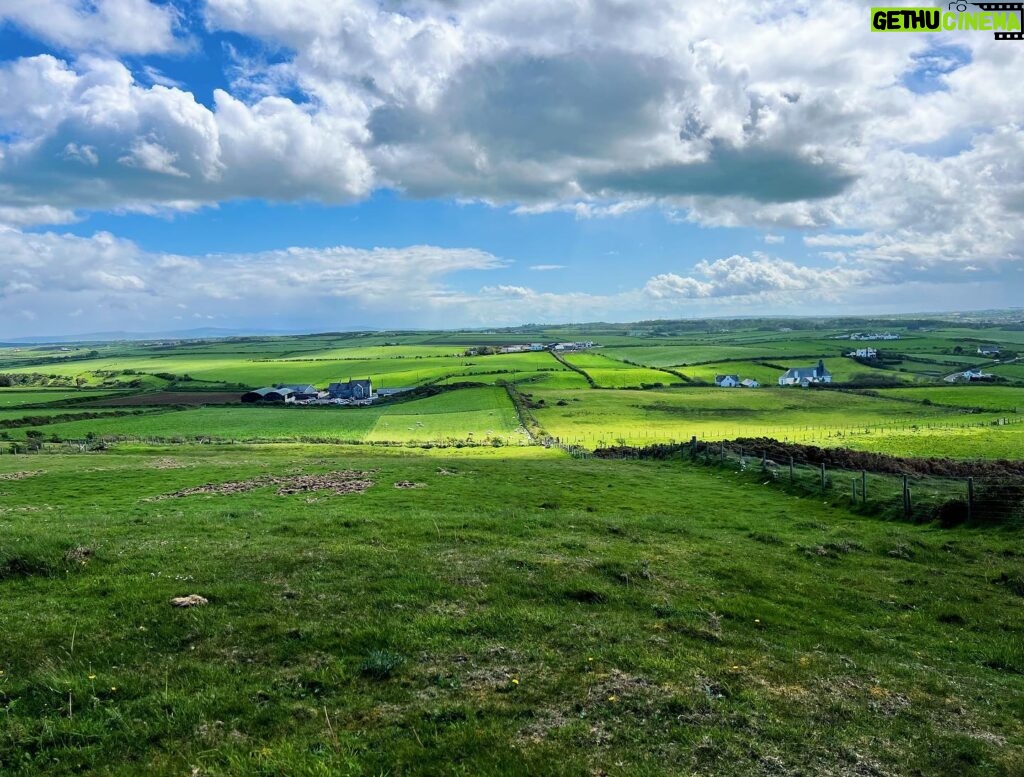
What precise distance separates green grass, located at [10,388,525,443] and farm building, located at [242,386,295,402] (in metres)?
12.5

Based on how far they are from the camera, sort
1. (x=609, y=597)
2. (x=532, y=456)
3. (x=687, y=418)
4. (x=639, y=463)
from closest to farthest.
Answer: (x=609, y=597)
(x=639, y=463)
(x=532, y=456)
(x=687, y=418)

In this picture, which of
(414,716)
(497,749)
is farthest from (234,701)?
(497,749)

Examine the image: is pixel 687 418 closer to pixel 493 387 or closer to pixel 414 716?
pixel 493 387

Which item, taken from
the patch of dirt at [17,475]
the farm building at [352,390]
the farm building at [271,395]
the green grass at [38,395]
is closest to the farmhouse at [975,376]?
the farm building at [352,390]

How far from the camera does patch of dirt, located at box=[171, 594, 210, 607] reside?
12273 millimetres

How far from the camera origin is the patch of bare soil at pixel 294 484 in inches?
1205

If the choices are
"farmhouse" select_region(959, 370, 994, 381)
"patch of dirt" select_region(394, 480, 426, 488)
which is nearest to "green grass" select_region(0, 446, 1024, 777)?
"patch of dirt" select_region(394, 480, 426, 488)

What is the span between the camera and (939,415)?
8312cm

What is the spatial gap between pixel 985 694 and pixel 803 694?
387cm

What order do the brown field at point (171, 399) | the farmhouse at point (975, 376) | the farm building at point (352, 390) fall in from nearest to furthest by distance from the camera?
1. the brown field at point (171, 399)
2. the farm building at point (352, 390)
3. the farmhouse at point (975, 376)

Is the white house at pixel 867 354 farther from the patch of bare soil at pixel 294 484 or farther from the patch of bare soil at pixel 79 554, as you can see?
the patch of bare soil at pixel 79 554

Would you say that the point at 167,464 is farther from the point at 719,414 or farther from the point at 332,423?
the point at 719,414

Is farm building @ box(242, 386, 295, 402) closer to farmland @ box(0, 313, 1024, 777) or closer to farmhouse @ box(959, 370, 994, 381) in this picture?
farmland @ box(0, 313, 1024, 777)

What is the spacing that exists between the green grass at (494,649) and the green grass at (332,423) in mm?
49433
